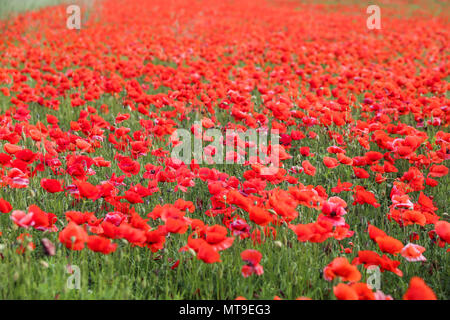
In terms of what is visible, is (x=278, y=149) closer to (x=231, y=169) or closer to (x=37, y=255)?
(x=231, y=169)

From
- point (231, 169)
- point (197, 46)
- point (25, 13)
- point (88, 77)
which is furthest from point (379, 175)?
point (25, 13)

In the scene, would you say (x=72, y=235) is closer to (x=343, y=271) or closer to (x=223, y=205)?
(x=223, y=205)

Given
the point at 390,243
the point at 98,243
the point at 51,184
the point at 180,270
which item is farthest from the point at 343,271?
the point at 51,184

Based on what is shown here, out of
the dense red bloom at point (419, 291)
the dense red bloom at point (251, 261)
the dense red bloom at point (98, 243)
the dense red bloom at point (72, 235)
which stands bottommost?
the dense red bloom at point (251, 261)

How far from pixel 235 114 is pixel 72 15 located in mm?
10931

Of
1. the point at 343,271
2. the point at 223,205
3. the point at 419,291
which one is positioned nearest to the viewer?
the point at 419,291

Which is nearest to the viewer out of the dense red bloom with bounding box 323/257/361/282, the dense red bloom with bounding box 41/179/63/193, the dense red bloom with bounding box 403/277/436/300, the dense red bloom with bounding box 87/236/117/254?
the dense red bloom with bounding box 403/277/436/300

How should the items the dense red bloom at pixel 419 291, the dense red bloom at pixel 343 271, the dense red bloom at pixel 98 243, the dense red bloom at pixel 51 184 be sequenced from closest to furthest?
1. the dense red bloom at pixel 419 291
2. the dense red bloom at pixel 343 271
3. the dense red bloom at pixel 98 243
4. the dense red bloom at pixel 51 184

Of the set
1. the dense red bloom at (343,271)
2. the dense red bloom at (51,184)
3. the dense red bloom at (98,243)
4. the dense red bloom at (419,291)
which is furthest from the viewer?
the dense red bloom at (51,184)

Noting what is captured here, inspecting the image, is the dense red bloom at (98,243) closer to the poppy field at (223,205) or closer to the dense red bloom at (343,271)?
the poppy field at (223,205)

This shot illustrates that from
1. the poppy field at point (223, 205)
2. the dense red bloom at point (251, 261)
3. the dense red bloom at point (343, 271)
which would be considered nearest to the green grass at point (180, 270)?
the poppy field at point (223, 205)

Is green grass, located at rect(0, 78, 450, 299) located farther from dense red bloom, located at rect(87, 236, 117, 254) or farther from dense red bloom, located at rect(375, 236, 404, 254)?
dense red bloom, located at rect(375, 236, 404, 254)

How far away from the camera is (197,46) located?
8055 mm

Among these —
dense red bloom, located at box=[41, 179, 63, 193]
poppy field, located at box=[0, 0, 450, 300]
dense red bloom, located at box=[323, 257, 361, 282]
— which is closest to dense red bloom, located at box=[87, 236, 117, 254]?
poppy field, located at box=[0, 0, 450, 300]
